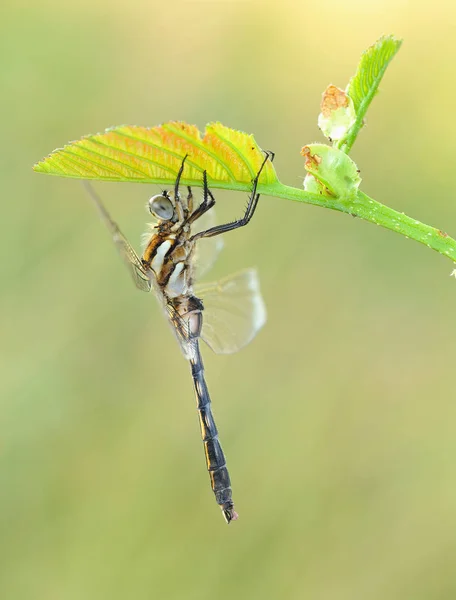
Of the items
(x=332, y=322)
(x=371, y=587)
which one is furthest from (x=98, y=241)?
(x=371, y=587)

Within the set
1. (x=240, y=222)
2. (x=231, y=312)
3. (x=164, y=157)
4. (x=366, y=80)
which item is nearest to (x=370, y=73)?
(x=366, y=80)

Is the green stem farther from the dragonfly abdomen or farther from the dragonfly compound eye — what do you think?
the dragonfly abdomen

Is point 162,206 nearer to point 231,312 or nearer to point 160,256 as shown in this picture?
point 160,256

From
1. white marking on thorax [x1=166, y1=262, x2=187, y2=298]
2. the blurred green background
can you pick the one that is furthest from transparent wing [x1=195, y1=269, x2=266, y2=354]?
the blurred green background

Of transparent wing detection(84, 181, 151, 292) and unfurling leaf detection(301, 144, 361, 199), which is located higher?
transparent wing detection(84, 181, 151, 292)

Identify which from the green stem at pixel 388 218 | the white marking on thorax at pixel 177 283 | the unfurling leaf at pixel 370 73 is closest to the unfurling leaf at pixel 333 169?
the green stem at pixel 388 218

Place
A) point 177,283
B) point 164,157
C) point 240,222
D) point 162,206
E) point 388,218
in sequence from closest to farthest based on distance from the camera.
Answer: point 388,218, point 164,157, point 240,222, point 162,206, point 177,283
